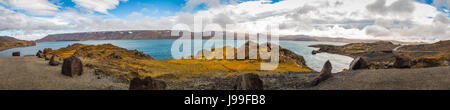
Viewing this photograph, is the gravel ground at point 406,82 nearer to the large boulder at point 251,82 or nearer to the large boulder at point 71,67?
the large boulder at point 251,82

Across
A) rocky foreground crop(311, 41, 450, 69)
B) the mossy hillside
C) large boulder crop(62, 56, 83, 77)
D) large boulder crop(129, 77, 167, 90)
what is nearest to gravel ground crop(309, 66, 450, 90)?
rocky foreground crop(311, 41, 450, 69)

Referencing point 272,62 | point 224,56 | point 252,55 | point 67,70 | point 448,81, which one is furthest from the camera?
point 224,56

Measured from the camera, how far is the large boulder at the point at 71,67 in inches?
417

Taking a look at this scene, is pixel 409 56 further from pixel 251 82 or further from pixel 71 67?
pixel 71 67

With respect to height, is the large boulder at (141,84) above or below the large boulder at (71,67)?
below

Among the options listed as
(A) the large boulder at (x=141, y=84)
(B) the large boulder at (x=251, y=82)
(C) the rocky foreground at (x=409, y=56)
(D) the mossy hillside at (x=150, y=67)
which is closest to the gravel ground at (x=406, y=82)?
(C) the rocky foreground at (x=409, y=56)

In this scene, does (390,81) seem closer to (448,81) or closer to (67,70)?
(448,81)

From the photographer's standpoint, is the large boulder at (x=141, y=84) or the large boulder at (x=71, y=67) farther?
the large boulder at (x=71, y=67)

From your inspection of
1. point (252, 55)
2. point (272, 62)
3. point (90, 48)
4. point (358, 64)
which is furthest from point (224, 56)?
point (90, 48)

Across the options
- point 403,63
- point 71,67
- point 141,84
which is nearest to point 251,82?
point 141,84

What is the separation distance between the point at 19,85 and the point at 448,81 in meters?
18.2

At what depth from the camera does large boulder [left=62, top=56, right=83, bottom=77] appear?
10586 mm

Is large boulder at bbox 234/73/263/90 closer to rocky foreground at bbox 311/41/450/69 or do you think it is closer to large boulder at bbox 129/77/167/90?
large boulder at bbox 129/77/167/90
